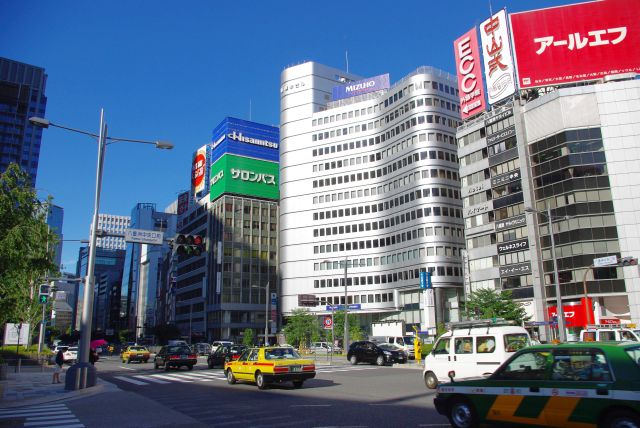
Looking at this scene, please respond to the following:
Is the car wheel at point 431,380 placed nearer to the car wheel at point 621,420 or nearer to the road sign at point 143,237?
the car wheel at point 621,420

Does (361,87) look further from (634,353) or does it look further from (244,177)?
(634,353)

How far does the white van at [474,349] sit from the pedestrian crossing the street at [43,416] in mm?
11367

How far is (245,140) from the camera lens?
115 meters

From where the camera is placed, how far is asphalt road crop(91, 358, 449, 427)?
37.6 feet

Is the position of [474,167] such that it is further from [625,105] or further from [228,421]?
[228,421]

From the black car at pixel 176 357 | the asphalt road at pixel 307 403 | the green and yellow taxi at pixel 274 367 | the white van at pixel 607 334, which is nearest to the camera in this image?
the asphalt road at pixel 307 403

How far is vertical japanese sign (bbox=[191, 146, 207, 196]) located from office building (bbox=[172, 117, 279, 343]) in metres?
0.65

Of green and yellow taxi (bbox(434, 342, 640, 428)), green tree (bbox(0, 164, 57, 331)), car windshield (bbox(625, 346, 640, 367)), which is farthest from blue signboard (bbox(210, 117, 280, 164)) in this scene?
car windshield (bbox(625, 346, 640, 367))

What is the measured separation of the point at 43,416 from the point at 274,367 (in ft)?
25.7

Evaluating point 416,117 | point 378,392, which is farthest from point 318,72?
point 378,392

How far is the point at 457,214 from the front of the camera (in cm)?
8075

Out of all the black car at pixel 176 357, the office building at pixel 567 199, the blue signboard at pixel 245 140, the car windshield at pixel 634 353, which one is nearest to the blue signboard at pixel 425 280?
the office building at pixel 567 199

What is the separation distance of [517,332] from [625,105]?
52.4 m

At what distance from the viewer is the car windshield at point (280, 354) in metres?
19.8
